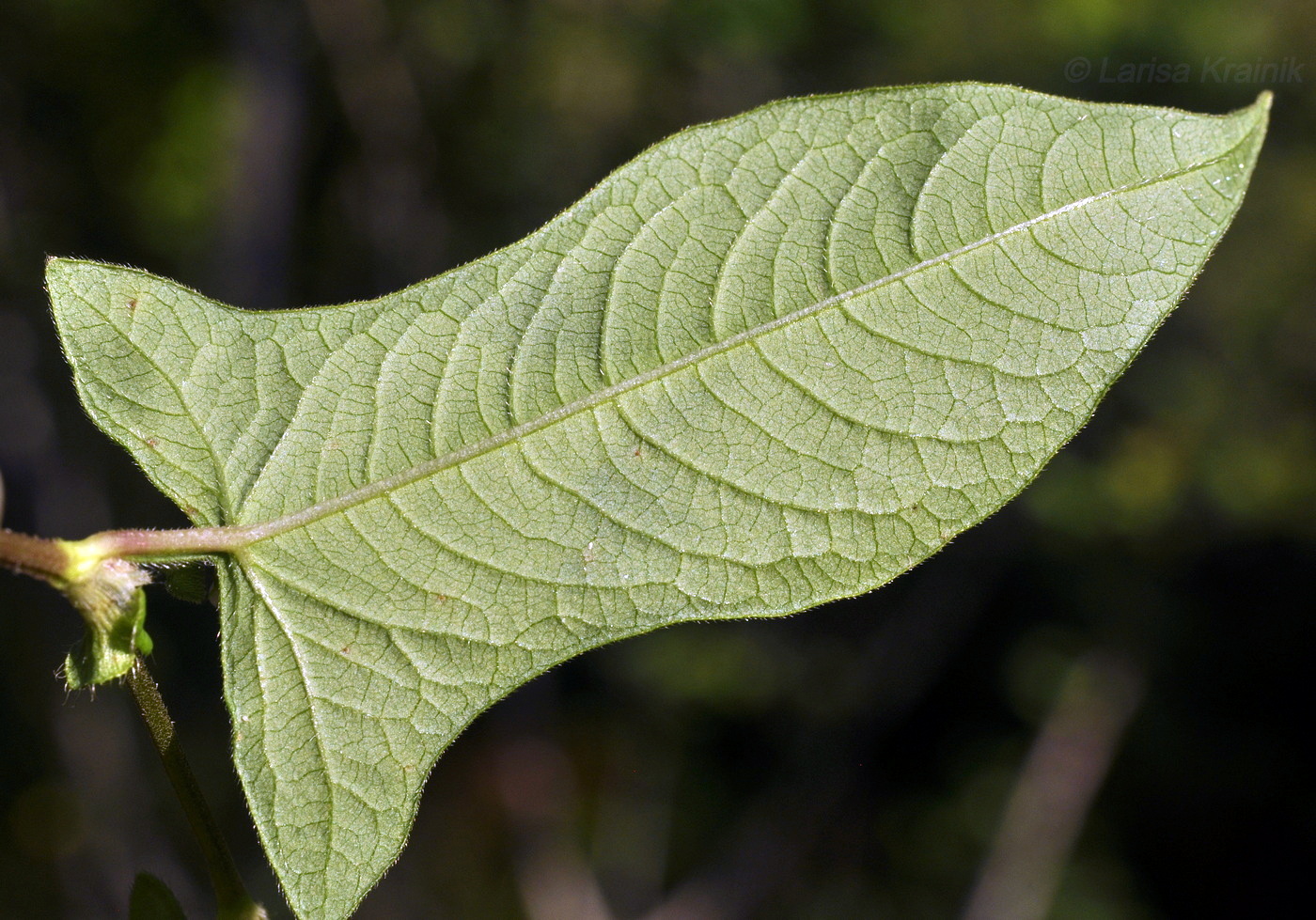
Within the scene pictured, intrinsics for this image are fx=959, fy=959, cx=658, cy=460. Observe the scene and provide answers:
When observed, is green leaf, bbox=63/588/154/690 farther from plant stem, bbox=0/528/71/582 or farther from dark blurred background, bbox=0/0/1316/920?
dark blurred background, bbox=0/0/1316/920

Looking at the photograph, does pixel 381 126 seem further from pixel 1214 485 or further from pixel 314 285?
pixel 1214 485

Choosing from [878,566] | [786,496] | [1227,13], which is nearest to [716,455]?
[786,496]

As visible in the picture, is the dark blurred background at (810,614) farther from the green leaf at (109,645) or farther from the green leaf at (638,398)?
the green leaf at (109,645)

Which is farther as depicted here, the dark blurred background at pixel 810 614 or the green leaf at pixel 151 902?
the dark blurred background at pixel 810 614

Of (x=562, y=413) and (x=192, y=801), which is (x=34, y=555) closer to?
(x=192, y=801)

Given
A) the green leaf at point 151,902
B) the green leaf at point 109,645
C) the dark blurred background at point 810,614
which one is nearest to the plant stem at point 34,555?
the green leaf at point 109,645
